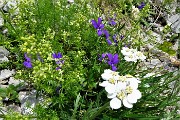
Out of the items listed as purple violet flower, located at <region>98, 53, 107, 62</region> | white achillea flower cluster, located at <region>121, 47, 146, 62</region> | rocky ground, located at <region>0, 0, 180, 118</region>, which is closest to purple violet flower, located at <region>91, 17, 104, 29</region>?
purple violet flower, located at <region>98, 53, 107, 62</region>

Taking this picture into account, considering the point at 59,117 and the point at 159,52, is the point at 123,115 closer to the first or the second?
the point at 59,117

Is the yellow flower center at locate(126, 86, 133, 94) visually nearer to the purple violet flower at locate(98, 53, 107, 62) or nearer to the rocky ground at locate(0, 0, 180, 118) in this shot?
the rocky ground at locate(0, 0, 180, 118)

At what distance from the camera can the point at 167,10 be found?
5.52 meters

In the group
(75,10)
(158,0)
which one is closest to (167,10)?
(158,0)

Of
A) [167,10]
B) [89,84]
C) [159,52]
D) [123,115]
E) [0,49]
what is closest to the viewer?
[123,115]

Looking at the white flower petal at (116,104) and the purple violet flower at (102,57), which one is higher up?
the purple violet flower at (102,57)

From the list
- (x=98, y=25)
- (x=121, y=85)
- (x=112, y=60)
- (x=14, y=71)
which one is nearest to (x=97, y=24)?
(x=98, y=25)

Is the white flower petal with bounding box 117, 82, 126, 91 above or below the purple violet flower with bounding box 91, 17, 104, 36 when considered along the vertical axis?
below

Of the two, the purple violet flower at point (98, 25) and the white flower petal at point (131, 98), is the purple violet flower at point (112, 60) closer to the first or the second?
the purple violet flower at point (98, 25)

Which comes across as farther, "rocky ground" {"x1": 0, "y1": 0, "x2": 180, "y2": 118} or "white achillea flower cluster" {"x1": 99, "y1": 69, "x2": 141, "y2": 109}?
"rocky ground" {"x1": 0, "y1": 0, "x2": 180, "y2": 118}

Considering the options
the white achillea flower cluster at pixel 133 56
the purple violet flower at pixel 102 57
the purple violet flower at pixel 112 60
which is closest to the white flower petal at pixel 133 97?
the white achillea flower cluster at pixel 133 56

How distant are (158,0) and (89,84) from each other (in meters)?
2.58

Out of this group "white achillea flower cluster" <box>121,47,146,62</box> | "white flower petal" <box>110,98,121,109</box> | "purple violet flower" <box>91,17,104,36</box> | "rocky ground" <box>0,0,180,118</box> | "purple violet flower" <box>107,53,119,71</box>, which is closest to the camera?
"white flower petal" <box>110,98,121,109</box>

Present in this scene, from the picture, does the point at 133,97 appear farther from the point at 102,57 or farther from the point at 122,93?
the point at 102,57
